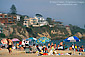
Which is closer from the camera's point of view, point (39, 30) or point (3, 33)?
point (3, 33)

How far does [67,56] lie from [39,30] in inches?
4465

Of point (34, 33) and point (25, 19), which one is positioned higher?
point (25, 19)

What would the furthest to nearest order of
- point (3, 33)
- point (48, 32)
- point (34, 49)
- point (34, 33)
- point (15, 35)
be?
point (48, 32) < point (34, 33) < point (15, 35) < point (3, 33) < point (34, 49)

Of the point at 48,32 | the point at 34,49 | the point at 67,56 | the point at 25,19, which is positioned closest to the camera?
the point at 67,56

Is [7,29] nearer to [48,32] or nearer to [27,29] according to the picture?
[27,29]

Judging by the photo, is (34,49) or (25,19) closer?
(34,49)

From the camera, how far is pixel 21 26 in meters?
114

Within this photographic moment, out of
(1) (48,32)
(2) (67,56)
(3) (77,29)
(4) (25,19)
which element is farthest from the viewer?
(3) (77,29)

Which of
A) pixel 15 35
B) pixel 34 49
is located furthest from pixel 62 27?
pixel 34 49

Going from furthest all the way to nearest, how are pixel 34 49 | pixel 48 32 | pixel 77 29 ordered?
1. pixel 77 29
2. pixel 48 32
3. pixel 34 49

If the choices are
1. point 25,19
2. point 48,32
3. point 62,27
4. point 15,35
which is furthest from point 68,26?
point 15,35

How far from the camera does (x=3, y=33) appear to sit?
100875 mm

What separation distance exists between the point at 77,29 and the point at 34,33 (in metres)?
36.7

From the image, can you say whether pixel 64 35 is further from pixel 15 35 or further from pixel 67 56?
pixel 67 56
